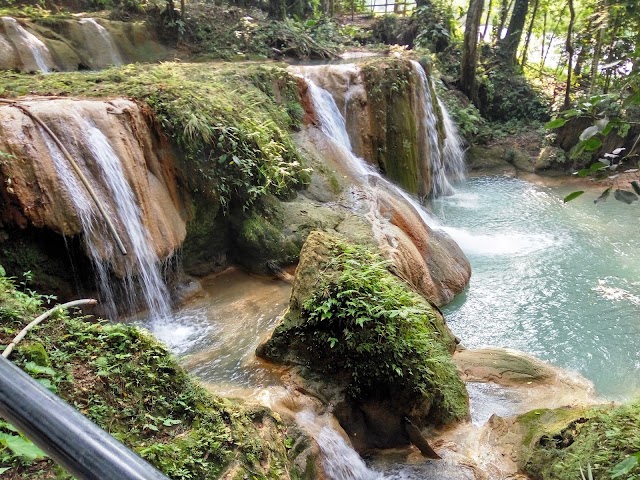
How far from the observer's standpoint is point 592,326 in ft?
25.1

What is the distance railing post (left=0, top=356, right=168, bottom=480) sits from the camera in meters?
0.69

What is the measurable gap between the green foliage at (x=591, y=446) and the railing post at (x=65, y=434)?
3646 millimetres

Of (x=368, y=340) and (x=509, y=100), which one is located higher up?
(x=509, y=100)

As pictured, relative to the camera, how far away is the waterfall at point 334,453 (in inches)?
160

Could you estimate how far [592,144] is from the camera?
152 centimetres

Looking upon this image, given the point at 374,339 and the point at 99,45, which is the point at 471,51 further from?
the point at 374,339

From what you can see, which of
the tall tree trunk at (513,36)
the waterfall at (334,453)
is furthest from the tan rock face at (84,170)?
the tall tree trunk at (513,36)

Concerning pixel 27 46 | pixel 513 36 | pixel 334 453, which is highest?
pixel 513 36

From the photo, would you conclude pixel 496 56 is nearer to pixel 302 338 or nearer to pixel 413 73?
pixel 413 73

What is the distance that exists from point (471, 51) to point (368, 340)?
1551cm

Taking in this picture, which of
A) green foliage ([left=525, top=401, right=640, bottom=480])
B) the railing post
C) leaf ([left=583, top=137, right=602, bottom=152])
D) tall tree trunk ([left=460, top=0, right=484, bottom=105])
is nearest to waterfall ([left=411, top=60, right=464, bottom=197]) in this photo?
tall tree trunk ([left=460, top=0, right=484, bottom=105])

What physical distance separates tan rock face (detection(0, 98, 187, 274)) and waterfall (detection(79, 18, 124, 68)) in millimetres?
6947

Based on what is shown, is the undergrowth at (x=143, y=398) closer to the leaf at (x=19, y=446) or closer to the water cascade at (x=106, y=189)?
the leaf at (x=19, y=446)

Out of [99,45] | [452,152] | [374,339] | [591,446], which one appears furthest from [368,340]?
[452,152]
